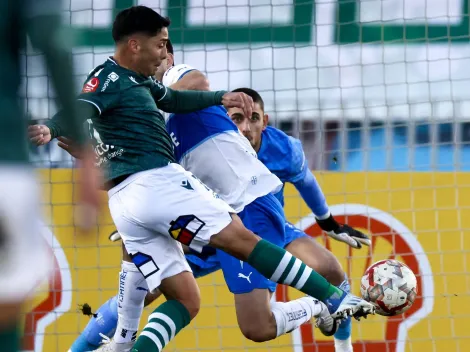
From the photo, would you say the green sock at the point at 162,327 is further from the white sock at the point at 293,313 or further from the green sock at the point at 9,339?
the green sock at the point at 9,339

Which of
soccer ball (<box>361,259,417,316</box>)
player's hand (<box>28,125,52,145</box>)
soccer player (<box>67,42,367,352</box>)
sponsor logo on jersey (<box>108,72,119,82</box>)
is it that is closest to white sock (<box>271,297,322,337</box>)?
soccer player (<box>67,42,367,352</box>)

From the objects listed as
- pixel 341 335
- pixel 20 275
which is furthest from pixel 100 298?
pixel 20 275

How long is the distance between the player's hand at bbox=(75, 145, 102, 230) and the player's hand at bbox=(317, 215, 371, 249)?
3.63 meters

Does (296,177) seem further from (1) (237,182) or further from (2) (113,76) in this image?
(2) (113,76)

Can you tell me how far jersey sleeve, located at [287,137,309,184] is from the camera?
21.4ft

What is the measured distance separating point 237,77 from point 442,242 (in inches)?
76.3

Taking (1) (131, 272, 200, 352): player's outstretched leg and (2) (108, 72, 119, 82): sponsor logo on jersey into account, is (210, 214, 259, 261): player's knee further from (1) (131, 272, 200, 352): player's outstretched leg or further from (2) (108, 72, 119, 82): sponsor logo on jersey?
(2) (108, 72, 119, 82): sponsor logo on jersey

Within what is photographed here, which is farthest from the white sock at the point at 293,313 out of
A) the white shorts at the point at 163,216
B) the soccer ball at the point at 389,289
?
the white shorts at the point at 163,216

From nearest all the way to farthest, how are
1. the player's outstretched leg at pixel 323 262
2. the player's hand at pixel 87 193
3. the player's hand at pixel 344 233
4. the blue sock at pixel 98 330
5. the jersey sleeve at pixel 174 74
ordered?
the player's hand at pixel 87 193 < the jersey sleeve at pixel 174 74 < the blue sock at pixel 98 330 < the player's outstretched leg at pixel 323 262 < the player's hand at pixel 344 233

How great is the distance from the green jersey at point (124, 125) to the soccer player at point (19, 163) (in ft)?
5.95

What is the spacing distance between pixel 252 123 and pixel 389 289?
1333mm

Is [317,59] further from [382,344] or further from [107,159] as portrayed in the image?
[107,159]

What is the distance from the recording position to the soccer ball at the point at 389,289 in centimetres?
603

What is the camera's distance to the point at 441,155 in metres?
7.52
